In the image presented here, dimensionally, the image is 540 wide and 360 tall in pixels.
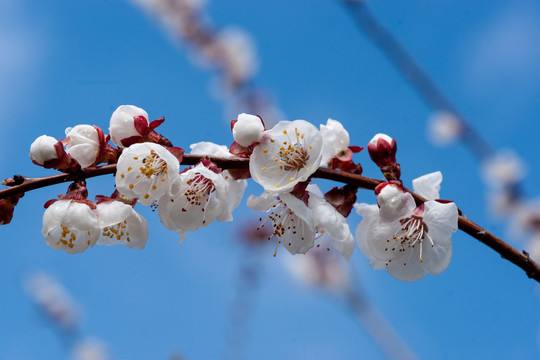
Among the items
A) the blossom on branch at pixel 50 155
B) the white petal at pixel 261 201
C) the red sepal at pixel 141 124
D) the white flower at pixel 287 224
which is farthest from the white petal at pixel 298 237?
the blossom on branch at pixel 50 155

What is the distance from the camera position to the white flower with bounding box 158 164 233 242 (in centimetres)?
160

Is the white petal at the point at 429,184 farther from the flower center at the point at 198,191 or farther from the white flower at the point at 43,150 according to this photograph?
the white flower at the point at 43,150

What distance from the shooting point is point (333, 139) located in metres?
1.69

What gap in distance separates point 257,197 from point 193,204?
0.64 ft

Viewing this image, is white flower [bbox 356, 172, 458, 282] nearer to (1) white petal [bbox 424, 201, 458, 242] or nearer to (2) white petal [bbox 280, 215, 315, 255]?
(1) white petal [bbox 424, 201, 458, 242]

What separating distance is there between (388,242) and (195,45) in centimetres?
528

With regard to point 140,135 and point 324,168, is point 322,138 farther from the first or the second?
point 140,135

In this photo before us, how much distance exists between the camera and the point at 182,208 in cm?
164

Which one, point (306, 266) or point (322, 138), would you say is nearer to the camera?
point (322, 138)

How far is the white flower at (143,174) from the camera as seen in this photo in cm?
153

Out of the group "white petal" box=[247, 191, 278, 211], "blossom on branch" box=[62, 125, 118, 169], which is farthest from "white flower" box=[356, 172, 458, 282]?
"blossom on branch" box=[62, 125, 118, 169]

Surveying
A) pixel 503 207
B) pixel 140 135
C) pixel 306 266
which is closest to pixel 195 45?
pixel 306 266

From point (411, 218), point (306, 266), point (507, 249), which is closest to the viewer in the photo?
point (507, 249)

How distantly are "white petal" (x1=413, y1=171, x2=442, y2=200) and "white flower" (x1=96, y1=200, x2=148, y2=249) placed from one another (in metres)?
0.87
